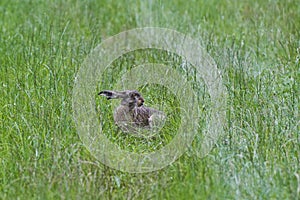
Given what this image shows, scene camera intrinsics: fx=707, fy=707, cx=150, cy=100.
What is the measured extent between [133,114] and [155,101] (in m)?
0.34

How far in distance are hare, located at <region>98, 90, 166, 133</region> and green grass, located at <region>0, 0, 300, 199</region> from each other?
21 centimetres

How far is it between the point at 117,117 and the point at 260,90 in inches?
44.2

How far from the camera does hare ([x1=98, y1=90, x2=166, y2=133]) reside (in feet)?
15.9

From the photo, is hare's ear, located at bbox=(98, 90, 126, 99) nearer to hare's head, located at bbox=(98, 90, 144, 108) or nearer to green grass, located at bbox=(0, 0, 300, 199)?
hare's head, located at bbox=(98, 90, 144, 108)

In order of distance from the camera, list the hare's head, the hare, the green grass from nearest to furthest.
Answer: the green grass
the hare
the hare's head

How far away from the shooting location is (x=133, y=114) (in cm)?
491

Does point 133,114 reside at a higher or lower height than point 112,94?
lower

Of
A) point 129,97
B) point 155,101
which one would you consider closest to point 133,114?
point 129,97

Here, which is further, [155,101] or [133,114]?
[155,101]

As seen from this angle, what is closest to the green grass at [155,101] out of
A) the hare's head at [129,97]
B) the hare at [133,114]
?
the hare at [133,114]

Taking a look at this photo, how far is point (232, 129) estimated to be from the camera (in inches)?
182

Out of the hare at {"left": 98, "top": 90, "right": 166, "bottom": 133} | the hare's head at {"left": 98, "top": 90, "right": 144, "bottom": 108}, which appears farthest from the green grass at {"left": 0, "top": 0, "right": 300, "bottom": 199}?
the hare's head at {"left": 98, "top": 90, "right": 144, "bottom": 108}

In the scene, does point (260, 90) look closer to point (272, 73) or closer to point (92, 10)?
point (272, 73)

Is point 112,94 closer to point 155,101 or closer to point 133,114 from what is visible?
point 133,114
